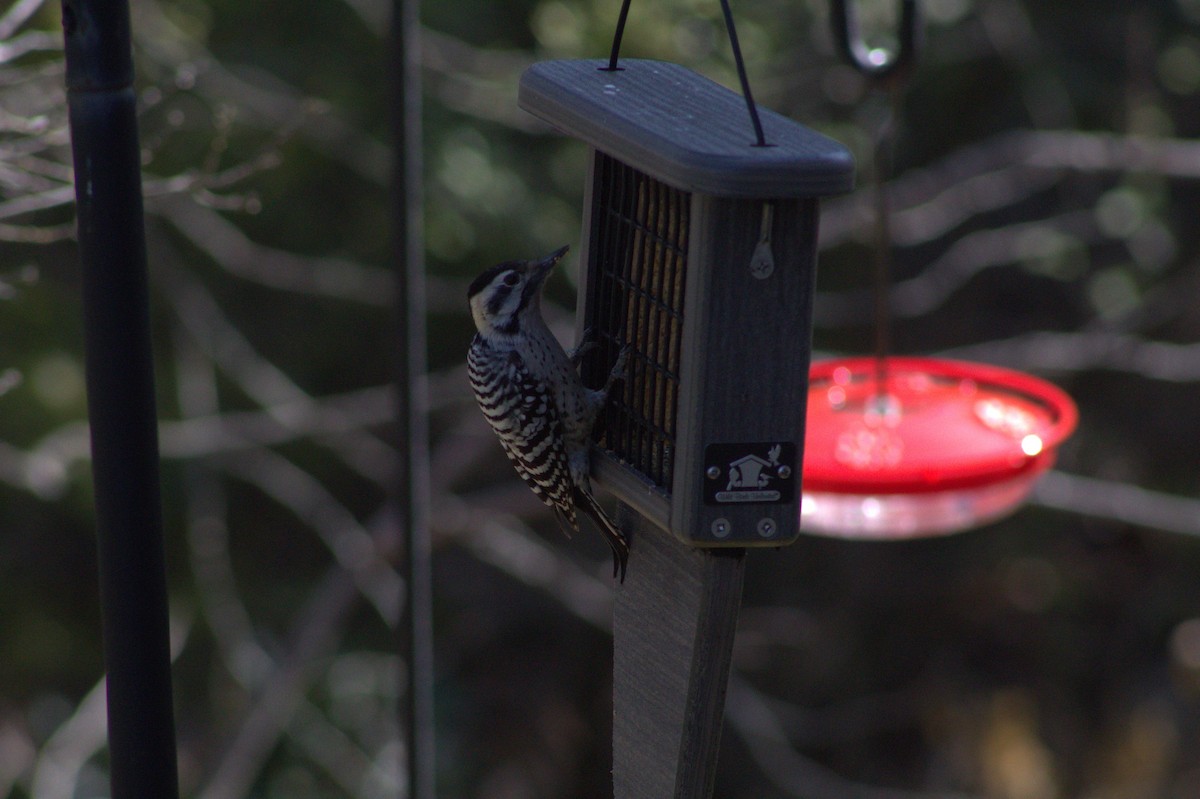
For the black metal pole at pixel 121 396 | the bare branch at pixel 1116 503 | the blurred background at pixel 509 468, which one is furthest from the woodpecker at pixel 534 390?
the bare branch at pixel 1116 503

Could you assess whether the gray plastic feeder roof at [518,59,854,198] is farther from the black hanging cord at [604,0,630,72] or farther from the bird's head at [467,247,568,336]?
the bird's head at [467,247,568,336]

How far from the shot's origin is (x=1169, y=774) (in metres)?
5.92

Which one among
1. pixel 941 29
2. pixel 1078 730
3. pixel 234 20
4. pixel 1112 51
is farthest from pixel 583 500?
pixel 1078 730

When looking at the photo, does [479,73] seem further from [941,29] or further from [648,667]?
[648,667]

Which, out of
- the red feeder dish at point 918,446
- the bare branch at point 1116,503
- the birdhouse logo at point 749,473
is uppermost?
the birdhouse logo at point 749,473

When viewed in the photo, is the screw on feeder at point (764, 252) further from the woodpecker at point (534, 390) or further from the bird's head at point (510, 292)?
the bird's head at point (510, 292)

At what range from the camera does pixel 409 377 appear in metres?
1.89

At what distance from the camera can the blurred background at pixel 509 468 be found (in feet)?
15.3

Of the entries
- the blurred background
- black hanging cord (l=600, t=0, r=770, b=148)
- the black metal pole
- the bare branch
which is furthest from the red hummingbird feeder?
the bare branch

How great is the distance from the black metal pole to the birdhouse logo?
54 cm

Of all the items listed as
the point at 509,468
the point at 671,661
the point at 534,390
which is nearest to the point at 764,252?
the point at 671,661

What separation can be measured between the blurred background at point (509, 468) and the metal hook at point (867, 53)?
2.24 m

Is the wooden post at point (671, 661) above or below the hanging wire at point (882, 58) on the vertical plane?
below

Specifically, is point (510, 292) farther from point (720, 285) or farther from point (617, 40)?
point (720, 285)
